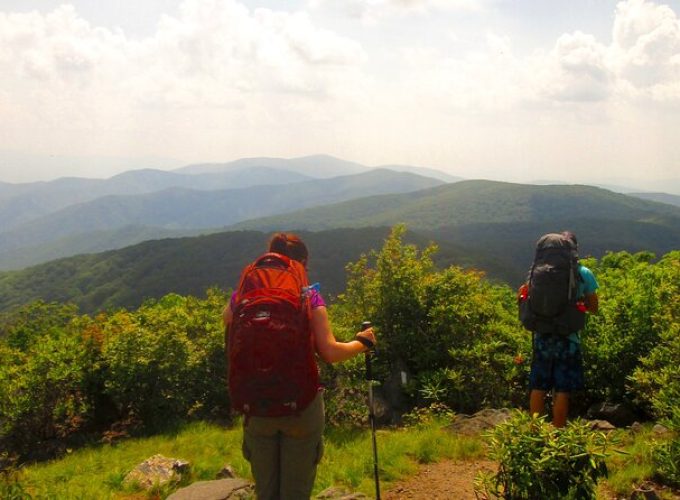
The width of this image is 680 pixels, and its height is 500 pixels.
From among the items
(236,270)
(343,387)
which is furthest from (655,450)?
(236,270)

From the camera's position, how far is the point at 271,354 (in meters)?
3.45

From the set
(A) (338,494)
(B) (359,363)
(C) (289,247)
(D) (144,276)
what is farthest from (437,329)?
(D) (144,276)

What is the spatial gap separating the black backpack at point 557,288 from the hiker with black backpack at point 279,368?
9.32ft

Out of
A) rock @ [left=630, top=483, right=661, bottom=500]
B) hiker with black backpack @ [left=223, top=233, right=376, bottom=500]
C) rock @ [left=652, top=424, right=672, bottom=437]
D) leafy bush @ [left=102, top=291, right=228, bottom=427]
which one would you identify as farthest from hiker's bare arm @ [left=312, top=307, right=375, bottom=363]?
leafy bush @ [left=102, top=291, right=228, bottom=427]

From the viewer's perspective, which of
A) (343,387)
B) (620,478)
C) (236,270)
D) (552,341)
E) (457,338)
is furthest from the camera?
(236,270)

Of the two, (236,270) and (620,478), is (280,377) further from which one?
(236,270)

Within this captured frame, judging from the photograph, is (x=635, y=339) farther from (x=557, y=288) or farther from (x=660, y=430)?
(x=557, y=288)

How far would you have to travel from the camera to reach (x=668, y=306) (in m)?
7.02

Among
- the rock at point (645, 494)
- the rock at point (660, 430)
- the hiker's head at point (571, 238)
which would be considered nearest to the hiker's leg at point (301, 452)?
the rock at point (645, 494)

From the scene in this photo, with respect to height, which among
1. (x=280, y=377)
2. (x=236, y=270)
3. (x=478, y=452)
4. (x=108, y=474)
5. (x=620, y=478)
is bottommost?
(x=236, y=270)

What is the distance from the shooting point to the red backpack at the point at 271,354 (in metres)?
3.46

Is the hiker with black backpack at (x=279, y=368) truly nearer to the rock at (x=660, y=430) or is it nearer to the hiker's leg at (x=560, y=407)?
the hiker's leg at (x=560, y=407)

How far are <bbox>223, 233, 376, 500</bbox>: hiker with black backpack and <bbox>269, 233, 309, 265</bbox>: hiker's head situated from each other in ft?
0.30

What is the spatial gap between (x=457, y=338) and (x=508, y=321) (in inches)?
52.8
